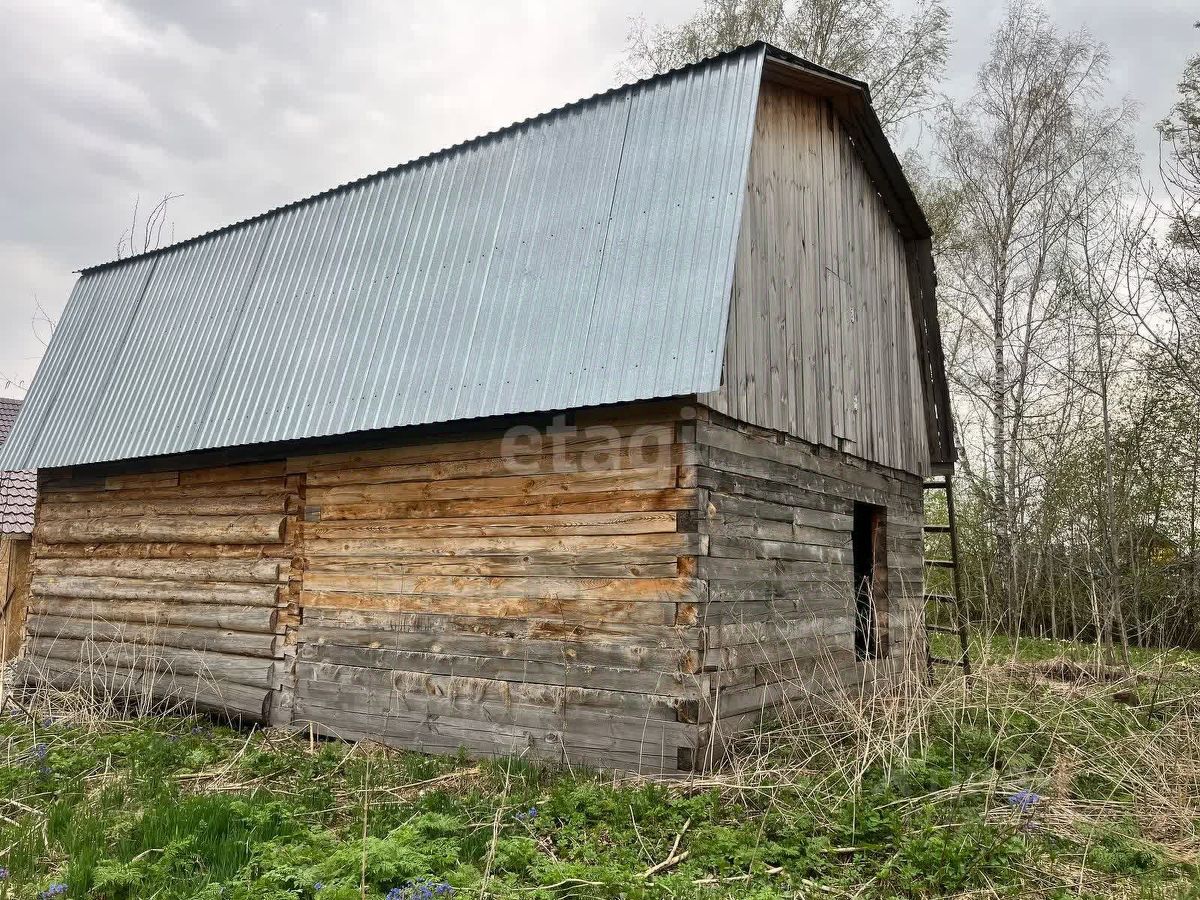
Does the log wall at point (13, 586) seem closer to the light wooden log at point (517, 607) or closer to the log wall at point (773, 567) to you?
the light wooden log at point (517, 607)

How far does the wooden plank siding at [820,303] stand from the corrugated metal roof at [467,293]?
52 centimetres

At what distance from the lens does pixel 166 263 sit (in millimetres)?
11180

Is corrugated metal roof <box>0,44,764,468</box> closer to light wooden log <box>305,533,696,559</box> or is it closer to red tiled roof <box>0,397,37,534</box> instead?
light wooden log <box>305,533,696,559</box>

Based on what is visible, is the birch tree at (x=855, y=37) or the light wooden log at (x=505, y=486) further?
the birch tree at (x=855, y=37)

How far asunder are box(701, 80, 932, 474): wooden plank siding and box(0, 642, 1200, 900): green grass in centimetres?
256

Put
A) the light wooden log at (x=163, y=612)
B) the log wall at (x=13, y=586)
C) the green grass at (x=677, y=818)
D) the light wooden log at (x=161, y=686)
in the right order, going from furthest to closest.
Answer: the log wall at (x=13, y=586) → the light wooden log at (x=163, y=612) → the light wooden log at (x=161, y=686) → the green grass at (x=677, y=818)

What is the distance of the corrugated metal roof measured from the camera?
631cm

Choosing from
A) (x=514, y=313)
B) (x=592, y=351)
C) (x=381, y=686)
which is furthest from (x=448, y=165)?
(x=381, y=686)

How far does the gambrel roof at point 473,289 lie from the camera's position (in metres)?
6.32

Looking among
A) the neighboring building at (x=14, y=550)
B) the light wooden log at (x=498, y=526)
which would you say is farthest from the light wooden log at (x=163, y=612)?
the neighboring building at (x=14, y=550)

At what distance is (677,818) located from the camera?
16.5ft

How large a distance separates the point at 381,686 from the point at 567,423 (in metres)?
2.82

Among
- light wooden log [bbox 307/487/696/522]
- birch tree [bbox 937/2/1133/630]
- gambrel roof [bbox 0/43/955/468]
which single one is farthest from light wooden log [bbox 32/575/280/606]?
birch tree [bbox 937/2/1133/630]

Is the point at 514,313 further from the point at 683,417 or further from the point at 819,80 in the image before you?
the point at 819,80
